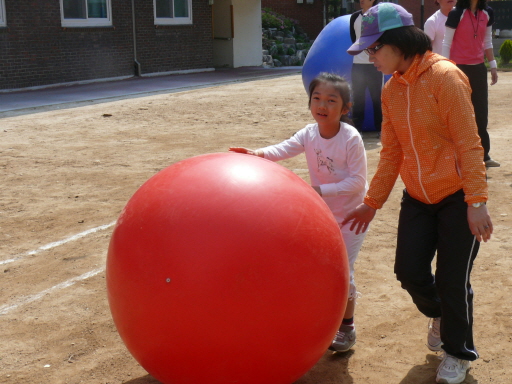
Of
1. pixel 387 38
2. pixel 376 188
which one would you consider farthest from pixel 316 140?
pixel 387 38

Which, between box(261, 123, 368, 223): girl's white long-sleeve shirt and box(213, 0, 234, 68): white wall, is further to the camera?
box(213, 0, 234, 68): white wall

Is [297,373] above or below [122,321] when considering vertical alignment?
below

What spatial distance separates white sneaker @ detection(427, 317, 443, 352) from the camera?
3.78 metres

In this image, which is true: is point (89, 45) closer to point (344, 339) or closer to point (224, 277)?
point (344, 339)

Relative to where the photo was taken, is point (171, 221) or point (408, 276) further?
point (408, 276)

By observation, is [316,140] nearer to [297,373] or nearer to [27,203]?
[297,373]

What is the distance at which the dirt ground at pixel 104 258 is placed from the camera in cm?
380

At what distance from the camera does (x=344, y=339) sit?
3.87m

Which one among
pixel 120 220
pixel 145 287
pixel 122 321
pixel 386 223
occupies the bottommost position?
pixel 386 223

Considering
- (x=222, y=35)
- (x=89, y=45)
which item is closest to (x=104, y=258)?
(x=89, y=45)

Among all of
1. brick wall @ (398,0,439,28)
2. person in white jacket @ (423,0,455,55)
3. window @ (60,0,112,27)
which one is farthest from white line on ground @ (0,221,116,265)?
brick wall @ (398,0,439,28)

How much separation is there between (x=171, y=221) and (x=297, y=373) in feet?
3.16

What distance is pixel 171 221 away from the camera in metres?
2.96

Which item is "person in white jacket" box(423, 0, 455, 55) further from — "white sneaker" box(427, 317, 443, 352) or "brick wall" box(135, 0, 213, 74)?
"brick wall" box(135, 0, 213, 74)
